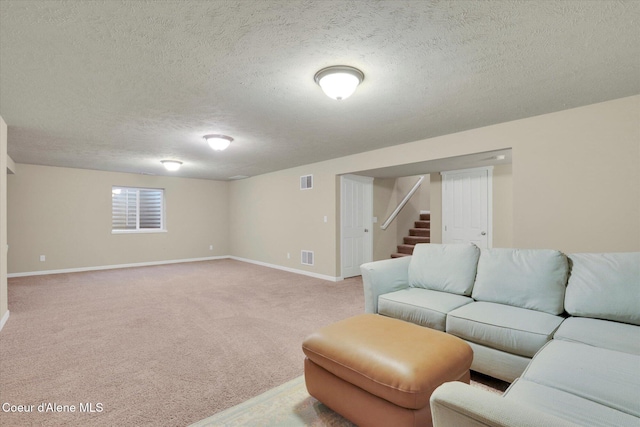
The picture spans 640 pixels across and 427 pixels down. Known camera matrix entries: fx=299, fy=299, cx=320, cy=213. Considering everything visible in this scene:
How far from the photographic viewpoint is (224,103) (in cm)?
291

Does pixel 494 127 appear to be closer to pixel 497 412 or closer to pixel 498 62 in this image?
pixel 498 62

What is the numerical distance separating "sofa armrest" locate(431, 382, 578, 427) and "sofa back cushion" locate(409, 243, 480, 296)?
6.67ft

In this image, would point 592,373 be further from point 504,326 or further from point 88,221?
point 88,221

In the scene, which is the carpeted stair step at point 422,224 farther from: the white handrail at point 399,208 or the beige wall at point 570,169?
the beige wall at point 570,169

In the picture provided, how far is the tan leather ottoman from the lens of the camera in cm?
144

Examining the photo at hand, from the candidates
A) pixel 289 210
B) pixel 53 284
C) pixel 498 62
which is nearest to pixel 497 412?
pixel 498 62

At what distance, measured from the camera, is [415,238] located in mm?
6906

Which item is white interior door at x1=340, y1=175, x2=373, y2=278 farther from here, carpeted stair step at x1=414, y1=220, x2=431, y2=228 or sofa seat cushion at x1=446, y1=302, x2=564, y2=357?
sofa seat cushion at x1=446, y1=302, x2=564, y2=357

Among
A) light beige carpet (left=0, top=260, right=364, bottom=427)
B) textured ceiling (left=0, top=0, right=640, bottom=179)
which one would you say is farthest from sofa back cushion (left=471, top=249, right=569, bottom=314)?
light beige carpet (left=0, top=260, right=364, bottom=427)

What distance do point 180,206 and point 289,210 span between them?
3.33m

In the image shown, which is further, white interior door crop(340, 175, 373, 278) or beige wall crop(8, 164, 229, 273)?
beige wall crop(8, 164, 229, 273)

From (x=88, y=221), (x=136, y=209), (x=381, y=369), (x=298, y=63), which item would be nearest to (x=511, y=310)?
(x=381, y=369)

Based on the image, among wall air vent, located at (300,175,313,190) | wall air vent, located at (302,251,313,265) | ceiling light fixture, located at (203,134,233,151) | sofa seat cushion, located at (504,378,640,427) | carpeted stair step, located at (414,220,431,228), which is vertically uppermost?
ceiling light fixture, located at (203,134,233,151)

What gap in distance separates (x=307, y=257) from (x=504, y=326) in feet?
15.1
